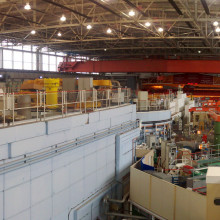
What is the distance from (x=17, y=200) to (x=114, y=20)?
20255 mm

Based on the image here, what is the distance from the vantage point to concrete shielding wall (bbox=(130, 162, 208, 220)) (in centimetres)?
992

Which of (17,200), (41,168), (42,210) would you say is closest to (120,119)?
(41,168)

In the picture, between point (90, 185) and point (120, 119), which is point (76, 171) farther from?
point (120, 119)

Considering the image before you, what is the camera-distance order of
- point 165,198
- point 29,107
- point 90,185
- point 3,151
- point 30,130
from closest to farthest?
1. point 3,151
2. point 30,130
3. point 29,107
4. point 165,198
5. point 90,185

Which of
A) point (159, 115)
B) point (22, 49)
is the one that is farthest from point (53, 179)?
point (22, 49)

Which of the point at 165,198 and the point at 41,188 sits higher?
the point at 41,188

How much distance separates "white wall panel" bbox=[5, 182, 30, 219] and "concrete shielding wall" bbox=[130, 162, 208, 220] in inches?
214

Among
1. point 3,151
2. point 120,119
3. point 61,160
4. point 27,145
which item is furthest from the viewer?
point 120,119

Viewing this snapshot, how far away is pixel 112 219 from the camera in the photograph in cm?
1256

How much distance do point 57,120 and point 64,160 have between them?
156 centimetres

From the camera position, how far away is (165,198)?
11.1m

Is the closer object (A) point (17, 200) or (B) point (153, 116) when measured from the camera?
(A) point (17, 200)

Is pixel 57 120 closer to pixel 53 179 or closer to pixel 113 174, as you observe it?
pixel 53 179

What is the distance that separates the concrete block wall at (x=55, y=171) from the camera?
7828 mm
